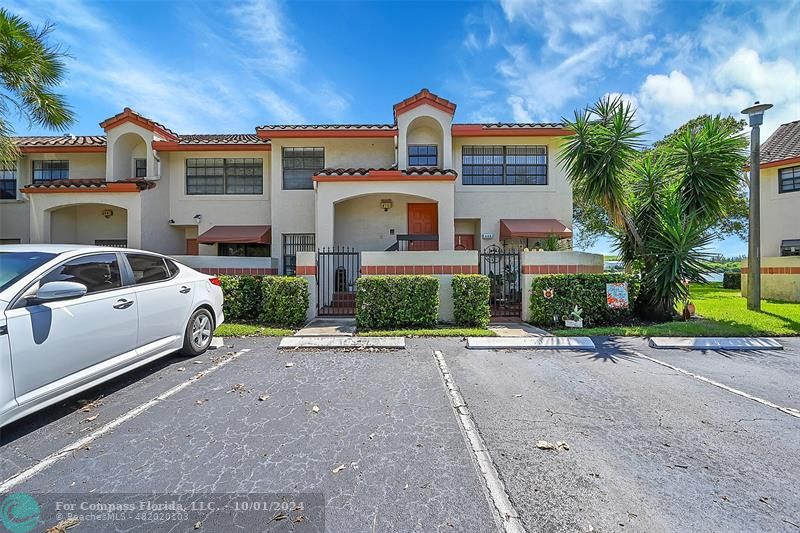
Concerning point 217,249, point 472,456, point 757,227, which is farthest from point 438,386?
point 217,249

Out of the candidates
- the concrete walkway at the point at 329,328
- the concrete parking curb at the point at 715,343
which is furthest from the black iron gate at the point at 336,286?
the concrete parking curb at the point at 715,343

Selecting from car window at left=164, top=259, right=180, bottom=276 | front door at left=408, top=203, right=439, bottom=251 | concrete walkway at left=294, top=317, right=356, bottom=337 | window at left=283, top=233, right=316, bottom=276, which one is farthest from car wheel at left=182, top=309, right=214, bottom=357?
front door at left=408, top=203, right=439, bottom=251

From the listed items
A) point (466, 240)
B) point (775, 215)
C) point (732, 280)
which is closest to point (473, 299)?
point (466, 240)

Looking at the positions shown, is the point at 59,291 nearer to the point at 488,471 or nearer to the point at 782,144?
the point at 488,471

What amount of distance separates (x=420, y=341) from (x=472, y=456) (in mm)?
3996

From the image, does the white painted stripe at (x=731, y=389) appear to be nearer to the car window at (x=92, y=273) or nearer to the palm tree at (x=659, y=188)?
the palm tree at (x=659, y=188)

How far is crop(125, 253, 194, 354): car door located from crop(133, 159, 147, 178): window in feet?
36.8

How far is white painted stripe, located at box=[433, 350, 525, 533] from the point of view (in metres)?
2.23

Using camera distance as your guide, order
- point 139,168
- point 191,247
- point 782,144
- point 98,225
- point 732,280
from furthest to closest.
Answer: point 732,280 < point 782,144 < point 191,247 < point 98,225 < point 139,168

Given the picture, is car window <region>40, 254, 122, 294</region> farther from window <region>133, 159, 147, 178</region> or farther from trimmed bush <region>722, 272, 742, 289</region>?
trimmed bush <region>722, 272, 742, 289</region>

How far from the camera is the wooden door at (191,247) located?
14008 mm

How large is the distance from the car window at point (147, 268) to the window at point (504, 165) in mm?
10659

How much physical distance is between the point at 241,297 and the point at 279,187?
5.78 metres

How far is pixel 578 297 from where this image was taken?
824cm
